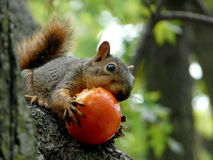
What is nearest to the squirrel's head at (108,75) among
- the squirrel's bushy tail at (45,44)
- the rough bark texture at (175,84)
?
the squirrel's bushy tail at (45,44)

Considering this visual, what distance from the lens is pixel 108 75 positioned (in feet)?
6.80

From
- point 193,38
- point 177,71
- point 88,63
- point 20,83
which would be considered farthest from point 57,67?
point 193,38

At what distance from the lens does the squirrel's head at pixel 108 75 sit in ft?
6.52

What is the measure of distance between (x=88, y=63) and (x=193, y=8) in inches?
201

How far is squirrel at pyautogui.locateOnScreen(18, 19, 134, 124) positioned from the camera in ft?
6.52

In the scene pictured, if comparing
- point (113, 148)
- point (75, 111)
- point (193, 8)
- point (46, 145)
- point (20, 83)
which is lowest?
point (193, 8)

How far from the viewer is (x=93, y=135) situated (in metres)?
1.62

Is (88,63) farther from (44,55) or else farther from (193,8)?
(193,8)

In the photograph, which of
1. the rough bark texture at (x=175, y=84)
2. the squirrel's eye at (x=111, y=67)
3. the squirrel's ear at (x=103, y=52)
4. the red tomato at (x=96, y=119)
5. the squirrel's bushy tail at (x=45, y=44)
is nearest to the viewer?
the red tomato at (x=96, y=119)

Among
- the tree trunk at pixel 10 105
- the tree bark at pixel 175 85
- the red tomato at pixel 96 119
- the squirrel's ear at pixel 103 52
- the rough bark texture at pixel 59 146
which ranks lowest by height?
the tree bark at pixel 175 85

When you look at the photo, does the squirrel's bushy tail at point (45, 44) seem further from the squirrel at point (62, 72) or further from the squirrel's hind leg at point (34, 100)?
the squirrel's hind leg at point (34, 100)

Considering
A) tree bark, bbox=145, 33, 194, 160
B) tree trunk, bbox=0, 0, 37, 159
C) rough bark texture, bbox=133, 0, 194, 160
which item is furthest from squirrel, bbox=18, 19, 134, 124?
tree bark, bbox=145, 33, 194, 160

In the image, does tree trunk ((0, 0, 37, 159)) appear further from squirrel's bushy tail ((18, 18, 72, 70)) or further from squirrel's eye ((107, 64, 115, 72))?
squirrel's bushy tail ((18, 18, 72, 70))

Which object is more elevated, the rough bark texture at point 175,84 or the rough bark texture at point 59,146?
the rough bark texture at point 59,146
